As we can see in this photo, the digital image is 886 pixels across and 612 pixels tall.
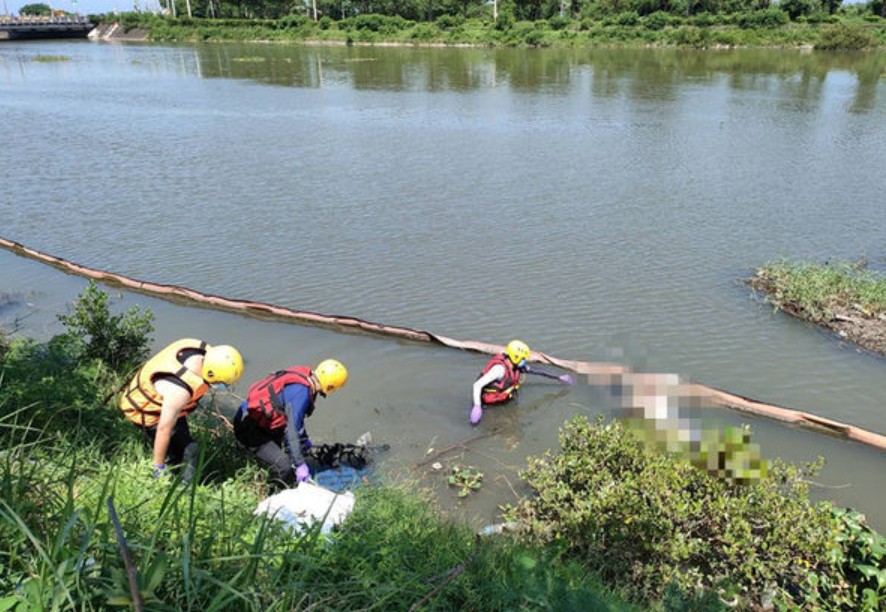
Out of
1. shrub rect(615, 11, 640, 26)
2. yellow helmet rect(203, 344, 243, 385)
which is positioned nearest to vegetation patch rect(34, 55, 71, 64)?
shrub rect(615, 11, 640, 26)

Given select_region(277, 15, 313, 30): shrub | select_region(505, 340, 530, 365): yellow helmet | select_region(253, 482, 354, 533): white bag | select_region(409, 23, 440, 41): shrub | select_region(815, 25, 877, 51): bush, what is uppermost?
select_region(277, 15, 313, 30): shrub

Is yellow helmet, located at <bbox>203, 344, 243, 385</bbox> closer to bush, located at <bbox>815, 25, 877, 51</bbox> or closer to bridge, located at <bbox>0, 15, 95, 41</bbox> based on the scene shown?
bush, located at <bbox>815, 25, 877, 51</bbox>

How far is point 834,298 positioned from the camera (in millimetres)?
10344

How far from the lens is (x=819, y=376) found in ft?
29.3

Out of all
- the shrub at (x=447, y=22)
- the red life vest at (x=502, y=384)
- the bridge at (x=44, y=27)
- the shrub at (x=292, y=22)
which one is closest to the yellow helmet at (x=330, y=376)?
the red life vest at (x=502, y=384)

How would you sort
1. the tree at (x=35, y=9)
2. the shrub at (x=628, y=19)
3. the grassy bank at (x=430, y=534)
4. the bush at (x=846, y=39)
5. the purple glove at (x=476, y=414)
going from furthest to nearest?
1. the tree at (x=35, y=9)
2. the shrub at (x=628, y=19)
3. the bush at (x=846, y=39)
4. the purple glove at (x=476, y=414)
5. the grassy bank at (x=430, y=534)

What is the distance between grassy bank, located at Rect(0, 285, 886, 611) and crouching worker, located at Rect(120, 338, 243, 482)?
1.05ft

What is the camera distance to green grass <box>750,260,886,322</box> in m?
10.2

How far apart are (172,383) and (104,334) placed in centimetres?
302

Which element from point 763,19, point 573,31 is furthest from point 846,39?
point 573,31

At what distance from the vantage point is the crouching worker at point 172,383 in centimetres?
518

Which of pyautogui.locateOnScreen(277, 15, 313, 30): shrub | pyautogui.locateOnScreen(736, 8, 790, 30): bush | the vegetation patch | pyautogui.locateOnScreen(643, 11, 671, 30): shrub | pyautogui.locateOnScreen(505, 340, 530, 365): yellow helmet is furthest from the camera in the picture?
pyautogui.locateOnScreen(277, 15, 313, 30): shrub

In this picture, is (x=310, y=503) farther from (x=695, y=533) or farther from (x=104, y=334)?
(x=104, y=334)

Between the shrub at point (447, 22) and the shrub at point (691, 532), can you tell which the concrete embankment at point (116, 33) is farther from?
the shrub at point (691, 532)
